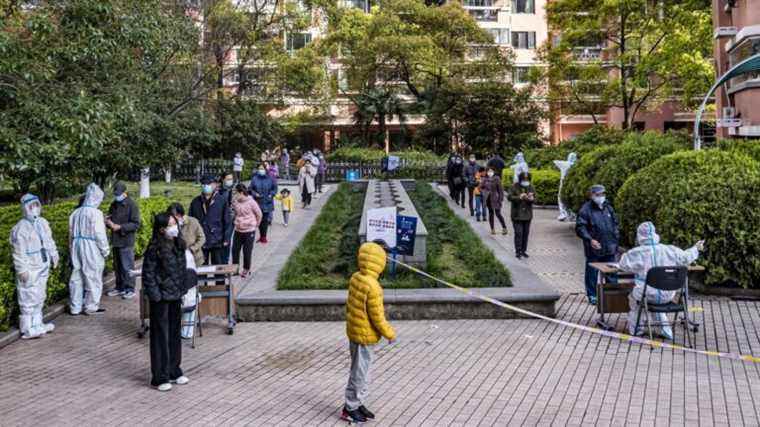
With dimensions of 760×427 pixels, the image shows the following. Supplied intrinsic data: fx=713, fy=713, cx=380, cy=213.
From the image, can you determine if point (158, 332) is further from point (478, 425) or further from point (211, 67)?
point (211, 67)

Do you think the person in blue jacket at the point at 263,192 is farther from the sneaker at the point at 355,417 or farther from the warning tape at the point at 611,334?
the sneaker at the point at 355,417

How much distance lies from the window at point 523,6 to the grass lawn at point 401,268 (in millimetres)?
42401

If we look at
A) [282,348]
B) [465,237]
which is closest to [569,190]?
[465,237]

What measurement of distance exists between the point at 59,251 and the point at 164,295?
4912mm

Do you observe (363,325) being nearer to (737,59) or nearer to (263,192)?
(263,192)

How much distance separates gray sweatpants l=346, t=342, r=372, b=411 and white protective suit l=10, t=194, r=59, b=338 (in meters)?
5.13

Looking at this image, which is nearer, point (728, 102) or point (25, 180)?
point (25, 180)

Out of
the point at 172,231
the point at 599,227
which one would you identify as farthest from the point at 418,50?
the point at 172,231

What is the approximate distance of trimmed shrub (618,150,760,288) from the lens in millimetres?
11102

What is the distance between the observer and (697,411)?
6395 mm

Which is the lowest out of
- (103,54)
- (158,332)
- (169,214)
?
(158,332)

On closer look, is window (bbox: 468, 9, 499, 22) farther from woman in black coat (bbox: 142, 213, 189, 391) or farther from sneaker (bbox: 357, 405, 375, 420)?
sneaker (bbox: 357, 405, 375, 420)

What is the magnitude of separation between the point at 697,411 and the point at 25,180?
13.3 metres

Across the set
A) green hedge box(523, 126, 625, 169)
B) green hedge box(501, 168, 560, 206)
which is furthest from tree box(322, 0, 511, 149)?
green hedge box(501, 168, 560, 206)
